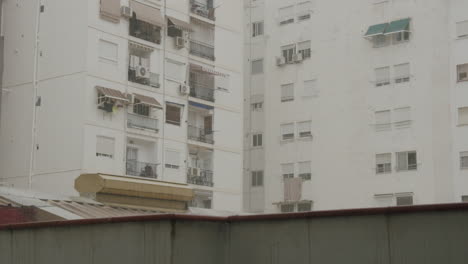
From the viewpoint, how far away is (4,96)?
179ft

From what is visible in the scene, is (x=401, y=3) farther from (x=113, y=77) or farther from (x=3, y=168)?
(x=3, y=168)

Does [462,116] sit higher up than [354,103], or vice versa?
[354,103]

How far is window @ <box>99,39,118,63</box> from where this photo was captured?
173 ft

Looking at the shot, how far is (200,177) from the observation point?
57.6 m

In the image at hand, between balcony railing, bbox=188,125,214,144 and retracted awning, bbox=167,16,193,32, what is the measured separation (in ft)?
19.4

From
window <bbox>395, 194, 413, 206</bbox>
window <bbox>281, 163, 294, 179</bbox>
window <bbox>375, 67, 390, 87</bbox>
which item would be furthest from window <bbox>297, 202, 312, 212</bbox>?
window <bbox>375, 67, 390, 87</bbox>

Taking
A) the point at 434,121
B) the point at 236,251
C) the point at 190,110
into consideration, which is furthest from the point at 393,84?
the point at 236,251

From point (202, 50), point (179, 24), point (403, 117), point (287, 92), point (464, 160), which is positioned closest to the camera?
point (179, 24)

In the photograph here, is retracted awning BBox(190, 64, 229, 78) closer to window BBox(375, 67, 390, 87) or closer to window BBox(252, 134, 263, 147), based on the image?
window BBox(252, 134, 263, 147)

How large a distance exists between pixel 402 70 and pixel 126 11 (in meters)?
18.2

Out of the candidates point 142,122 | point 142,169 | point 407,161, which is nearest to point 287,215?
point 142,169

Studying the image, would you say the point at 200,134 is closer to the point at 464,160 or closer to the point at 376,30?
the point at 376,30

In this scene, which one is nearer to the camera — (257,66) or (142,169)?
(142,169)

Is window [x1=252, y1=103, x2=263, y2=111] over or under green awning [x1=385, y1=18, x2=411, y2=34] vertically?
under
